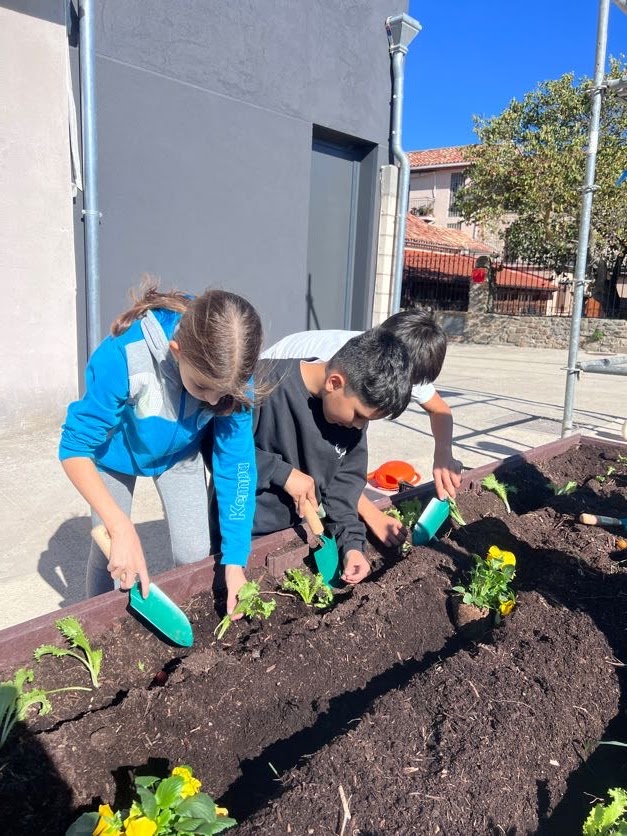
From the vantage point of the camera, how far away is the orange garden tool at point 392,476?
4.12m

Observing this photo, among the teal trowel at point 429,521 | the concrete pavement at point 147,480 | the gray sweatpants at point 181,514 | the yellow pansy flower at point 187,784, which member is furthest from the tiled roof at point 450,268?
the yellow pansy flower at point 187,784

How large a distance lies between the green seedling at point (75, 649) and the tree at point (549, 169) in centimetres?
1638

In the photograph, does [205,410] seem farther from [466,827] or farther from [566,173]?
[566,173]

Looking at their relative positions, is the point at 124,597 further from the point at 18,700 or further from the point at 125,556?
the point at 18,700

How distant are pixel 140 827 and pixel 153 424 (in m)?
1.03

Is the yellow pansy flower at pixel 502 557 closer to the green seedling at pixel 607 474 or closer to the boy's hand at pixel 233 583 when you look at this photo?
the boy's hand at pixel 233 583

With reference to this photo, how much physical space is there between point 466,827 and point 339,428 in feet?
4.27

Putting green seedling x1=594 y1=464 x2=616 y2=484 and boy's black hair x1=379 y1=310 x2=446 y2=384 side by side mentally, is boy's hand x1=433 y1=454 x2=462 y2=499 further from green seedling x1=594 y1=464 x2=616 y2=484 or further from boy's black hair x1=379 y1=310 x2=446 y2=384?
green seedling x1=594 y1=464 x2=616 y2=484

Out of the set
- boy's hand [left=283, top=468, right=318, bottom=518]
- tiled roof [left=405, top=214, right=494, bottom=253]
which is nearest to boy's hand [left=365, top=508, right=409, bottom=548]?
boy's hand [left=283, top=468, right=318, bottom=518]

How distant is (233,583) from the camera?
1930 millimetres

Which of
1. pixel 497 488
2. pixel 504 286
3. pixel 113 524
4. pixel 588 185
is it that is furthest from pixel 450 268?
pixel 113 524

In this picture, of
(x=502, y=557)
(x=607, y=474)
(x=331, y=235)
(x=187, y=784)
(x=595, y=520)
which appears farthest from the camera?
(x=331, y=235)

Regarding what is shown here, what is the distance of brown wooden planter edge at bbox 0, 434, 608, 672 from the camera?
1.56 m

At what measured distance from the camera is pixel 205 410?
188 centimetres
